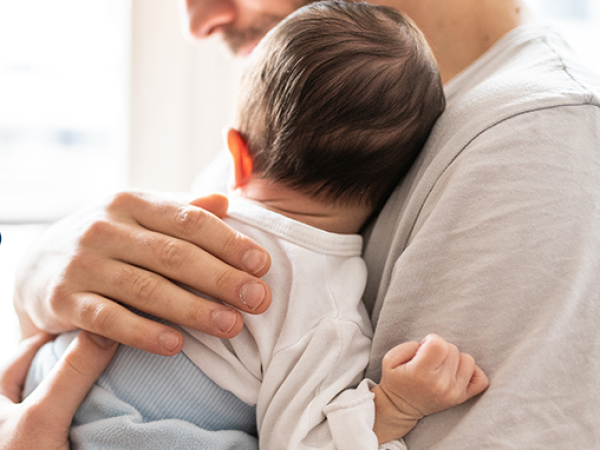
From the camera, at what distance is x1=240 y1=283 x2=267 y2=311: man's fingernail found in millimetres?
616

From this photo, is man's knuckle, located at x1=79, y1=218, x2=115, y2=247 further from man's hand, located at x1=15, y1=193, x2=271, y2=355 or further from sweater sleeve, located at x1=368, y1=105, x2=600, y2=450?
sweater sleeve, located at x1=368, y1=105, x2=600, y2=450

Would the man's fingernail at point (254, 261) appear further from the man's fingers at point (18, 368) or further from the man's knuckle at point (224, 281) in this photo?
the man's fingers at point (18, 368)

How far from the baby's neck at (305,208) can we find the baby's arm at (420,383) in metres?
0.24

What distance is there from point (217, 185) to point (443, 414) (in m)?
0.60

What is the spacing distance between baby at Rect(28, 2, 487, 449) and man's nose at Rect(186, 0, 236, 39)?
0.44 meters

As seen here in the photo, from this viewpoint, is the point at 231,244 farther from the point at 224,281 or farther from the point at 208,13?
the point at 208,13

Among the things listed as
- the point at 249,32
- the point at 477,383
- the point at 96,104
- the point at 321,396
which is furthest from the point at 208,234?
the point at 96,104

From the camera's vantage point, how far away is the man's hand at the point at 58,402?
61 cm

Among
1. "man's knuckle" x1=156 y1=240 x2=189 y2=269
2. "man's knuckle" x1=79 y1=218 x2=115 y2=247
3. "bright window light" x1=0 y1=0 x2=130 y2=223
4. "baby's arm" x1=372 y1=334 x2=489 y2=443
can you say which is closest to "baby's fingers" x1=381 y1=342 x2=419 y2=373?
"baby's arm" x1=372 y1=334 x2=489 y2=443

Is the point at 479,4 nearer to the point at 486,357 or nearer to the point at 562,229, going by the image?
the point at 562,229

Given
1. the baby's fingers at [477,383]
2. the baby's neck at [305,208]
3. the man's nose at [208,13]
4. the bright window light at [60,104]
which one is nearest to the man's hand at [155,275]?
the baby's neck at [305,208]

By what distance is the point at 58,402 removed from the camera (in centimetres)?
62

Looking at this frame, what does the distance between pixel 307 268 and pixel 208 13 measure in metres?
0.76

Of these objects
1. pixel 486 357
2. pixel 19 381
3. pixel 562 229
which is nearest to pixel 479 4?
pixel 562 229
